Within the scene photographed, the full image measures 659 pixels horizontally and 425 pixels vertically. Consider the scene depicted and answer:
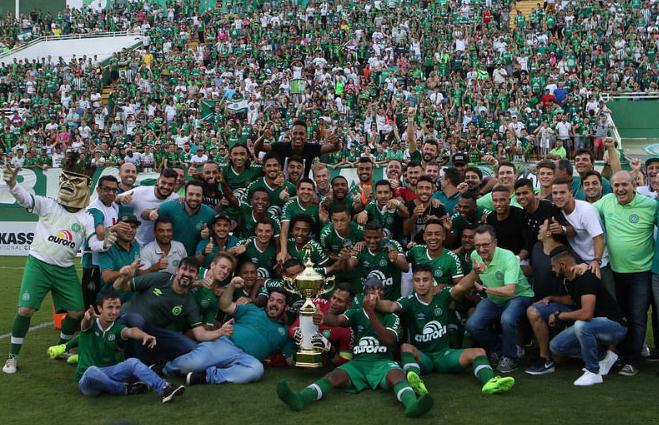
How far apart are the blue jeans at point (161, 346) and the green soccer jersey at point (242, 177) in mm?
2727

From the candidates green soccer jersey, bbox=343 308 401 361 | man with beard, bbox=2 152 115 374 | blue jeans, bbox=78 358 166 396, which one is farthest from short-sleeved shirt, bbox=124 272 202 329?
green soccer jersey, bbox=343 308 401 361

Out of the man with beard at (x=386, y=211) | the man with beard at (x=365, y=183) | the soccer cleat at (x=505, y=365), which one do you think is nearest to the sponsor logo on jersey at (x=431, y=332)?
the soccer cleat at (x=505, y=365)

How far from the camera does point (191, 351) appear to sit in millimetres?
7973

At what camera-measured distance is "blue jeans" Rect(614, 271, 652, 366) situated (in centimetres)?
816

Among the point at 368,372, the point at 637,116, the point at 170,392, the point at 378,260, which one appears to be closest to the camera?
the point at 170,392

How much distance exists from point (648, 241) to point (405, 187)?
9.88 ft

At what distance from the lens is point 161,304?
8125 millimetres

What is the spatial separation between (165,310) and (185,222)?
4.77 ft

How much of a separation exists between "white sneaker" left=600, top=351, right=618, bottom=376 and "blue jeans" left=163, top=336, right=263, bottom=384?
3202 mm

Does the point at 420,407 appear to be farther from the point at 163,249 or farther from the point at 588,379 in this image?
the point at 163,249

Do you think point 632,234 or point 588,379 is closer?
point 588,379

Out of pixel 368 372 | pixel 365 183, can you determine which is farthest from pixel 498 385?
pixel 365 183

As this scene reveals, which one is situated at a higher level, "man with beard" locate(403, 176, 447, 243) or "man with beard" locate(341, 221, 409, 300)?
"man with beard" locate(403, 176, 447, 243)

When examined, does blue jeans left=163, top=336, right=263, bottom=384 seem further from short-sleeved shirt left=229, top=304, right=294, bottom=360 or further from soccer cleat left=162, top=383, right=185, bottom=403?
soccer cleat left=162, top=383, right=185, bottom=403
